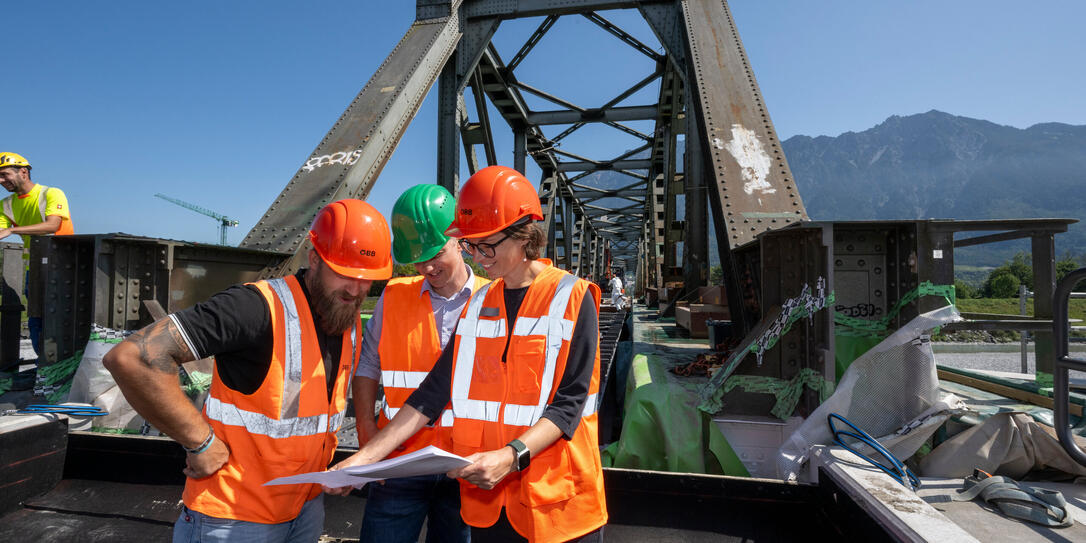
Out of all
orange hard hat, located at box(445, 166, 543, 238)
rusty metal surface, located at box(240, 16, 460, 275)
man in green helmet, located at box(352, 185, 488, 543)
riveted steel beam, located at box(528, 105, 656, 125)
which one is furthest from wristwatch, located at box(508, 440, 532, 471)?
riveted steel beam, located at box(528, 105, 656, 125)

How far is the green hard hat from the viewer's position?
229 centimetres

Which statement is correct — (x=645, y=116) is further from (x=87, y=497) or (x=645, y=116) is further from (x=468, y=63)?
(x=87, y=497)

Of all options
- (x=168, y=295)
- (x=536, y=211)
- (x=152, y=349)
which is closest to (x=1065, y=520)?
(x=536, y=211)

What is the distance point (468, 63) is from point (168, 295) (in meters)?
6.14

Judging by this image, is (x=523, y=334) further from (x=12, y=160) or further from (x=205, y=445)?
(x=12, y=160)

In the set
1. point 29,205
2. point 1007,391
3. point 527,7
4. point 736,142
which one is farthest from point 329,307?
point 527,7

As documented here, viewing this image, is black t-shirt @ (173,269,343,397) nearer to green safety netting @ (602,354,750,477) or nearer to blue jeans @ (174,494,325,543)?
blue jeans @ (174,494,325,543)

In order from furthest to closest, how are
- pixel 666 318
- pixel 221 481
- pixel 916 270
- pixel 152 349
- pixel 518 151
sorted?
1. pixel 518 151
2. pixel 666 318
3. pixel 916 270
4. pixel 221 481
5. pixel 152 349

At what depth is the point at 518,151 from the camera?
14.8m

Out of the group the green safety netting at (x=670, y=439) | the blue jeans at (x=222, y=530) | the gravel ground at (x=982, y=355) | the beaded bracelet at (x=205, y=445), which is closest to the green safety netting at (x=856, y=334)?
the green safety netting at (x=670, y=439)

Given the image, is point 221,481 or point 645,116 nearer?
point 221,481

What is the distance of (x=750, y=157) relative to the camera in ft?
16.4

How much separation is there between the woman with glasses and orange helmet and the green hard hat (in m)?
0.44

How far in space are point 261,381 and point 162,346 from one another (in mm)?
298
